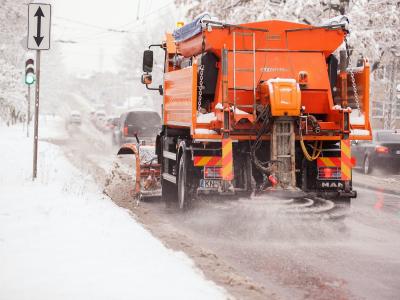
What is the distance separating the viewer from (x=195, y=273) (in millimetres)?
6641

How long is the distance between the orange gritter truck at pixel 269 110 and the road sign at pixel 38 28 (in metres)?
3.33

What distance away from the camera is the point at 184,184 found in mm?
11570

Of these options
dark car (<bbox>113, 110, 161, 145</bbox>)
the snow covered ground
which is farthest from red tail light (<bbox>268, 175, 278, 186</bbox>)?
dark car (<bbox>113, 110, 161, 145</bbox>)

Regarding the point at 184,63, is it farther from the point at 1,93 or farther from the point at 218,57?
the point at 1,93

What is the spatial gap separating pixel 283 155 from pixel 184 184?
1939 mm

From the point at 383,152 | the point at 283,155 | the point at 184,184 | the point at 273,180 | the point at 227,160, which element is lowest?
the point at 184,184

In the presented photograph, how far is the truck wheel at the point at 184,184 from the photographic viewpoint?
37.5 feet

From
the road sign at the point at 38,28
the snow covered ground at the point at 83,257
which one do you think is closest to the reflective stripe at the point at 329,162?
the snow covered ground at the point at 83,257

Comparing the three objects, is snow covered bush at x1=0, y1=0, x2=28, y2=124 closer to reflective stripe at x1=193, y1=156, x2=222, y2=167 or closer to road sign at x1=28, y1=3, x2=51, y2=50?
road sign at x1=28, y1=3, x2=51, y2=50

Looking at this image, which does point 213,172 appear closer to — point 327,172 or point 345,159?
point 327,172

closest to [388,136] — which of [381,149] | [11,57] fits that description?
[381,149]

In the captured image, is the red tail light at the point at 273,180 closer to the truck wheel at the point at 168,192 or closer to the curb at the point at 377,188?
the truck wheel at the point at 168,192

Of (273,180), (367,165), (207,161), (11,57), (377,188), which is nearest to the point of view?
(273,180)

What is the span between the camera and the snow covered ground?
19.0ft
